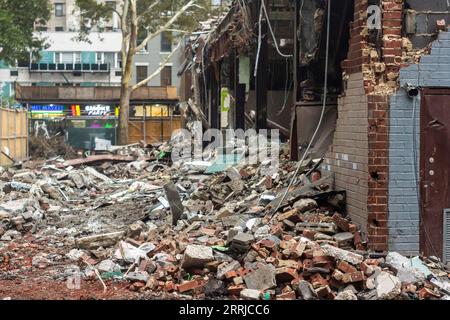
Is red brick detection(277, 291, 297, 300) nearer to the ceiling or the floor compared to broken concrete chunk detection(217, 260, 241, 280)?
nearer to the floor

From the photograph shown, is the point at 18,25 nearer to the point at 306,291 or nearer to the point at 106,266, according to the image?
the point at 106,266

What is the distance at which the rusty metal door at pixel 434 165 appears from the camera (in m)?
6.76

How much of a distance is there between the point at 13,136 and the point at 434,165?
73.0 feet

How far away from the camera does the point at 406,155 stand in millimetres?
6766

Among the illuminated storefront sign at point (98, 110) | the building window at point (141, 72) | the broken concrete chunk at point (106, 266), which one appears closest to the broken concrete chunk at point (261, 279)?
the broken concrete chunk at point (106, 266)

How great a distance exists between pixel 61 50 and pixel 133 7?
123 ft

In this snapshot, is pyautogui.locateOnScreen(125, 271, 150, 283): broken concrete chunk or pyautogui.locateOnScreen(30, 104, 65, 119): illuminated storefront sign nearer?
pyautogui.locateOnScreen(125, 271, 150, 283): broken concrete chunk

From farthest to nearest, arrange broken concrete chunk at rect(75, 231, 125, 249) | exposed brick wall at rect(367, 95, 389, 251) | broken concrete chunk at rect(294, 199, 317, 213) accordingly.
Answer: broken concrete chunk at rect(75, 231, 125, 249), broken concrete chunk at rect(294, 199, 317, 213), exposed brick wall at rect(367, 95, 389, 251)

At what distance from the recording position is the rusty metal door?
6.76m

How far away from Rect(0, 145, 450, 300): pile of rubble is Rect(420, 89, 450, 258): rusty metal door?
0.35 meters

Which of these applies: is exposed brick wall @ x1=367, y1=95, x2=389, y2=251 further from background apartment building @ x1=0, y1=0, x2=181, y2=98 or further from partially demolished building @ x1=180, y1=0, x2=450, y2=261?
background apartment building @ x1=0, y1=0, x2=181, y2=98

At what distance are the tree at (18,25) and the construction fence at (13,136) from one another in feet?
15.3

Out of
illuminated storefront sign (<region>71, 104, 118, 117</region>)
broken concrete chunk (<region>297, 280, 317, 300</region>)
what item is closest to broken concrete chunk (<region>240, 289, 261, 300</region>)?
broken concrete chunk (<region>297, 280, 317, 300</region>)
